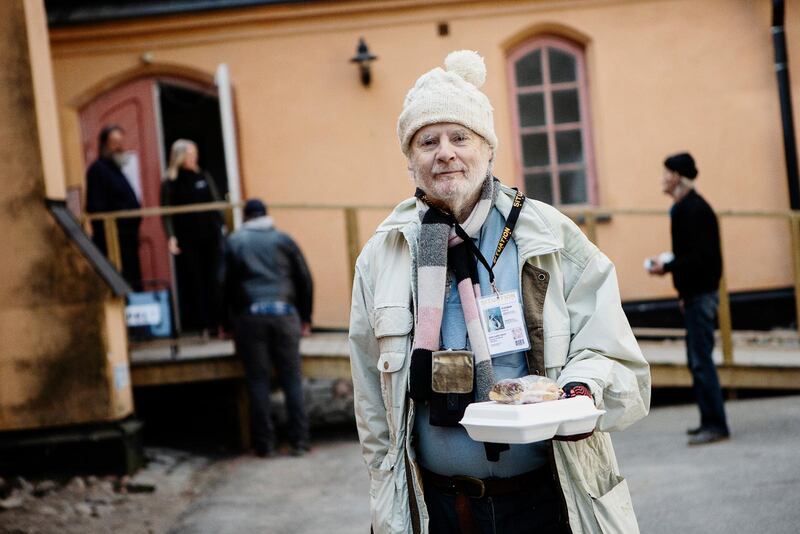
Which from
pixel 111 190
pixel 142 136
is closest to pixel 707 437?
pixel 111 190

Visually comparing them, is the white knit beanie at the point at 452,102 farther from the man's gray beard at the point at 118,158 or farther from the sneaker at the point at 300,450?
the man's gray beard at the point at 118,158

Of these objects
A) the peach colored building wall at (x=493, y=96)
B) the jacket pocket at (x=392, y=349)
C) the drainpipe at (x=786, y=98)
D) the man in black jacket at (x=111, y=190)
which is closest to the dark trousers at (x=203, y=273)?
the man in black jacket at (x=111, y=190)

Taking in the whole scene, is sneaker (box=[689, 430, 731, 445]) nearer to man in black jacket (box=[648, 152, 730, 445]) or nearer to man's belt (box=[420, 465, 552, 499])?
man in black jacket (box=[648, 152, 730, 445])

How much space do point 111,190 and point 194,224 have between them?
810 mm

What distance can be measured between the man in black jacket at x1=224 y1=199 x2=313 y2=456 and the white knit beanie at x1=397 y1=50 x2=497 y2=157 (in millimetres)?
5351

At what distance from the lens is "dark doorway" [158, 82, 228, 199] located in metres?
11.9

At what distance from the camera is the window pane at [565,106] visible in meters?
10.8

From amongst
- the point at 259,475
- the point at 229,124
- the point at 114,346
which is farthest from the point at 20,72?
the point at 259,475

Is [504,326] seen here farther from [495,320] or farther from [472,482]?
[472,482]

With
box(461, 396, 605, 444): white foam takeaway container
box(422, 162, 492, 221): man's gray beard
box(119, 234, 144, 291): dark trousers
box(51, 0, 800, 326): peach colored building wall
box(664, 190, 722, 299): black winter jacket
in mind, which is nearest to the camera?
box(461, 396, 605, 444): white foam takeaway container

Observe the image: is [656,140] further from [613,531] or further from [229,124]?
[613,531]

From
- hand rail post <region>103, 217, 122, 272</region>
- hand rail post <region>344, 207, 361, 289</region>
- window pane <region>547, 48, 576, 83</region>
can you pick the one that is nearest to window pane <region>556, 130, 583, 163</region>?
window pane <region>547, 48, 576, 83</region>

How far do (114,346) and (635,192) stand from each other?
565 centimetres

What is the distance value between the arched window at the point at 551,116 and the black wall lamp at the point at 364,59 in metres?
1.57
